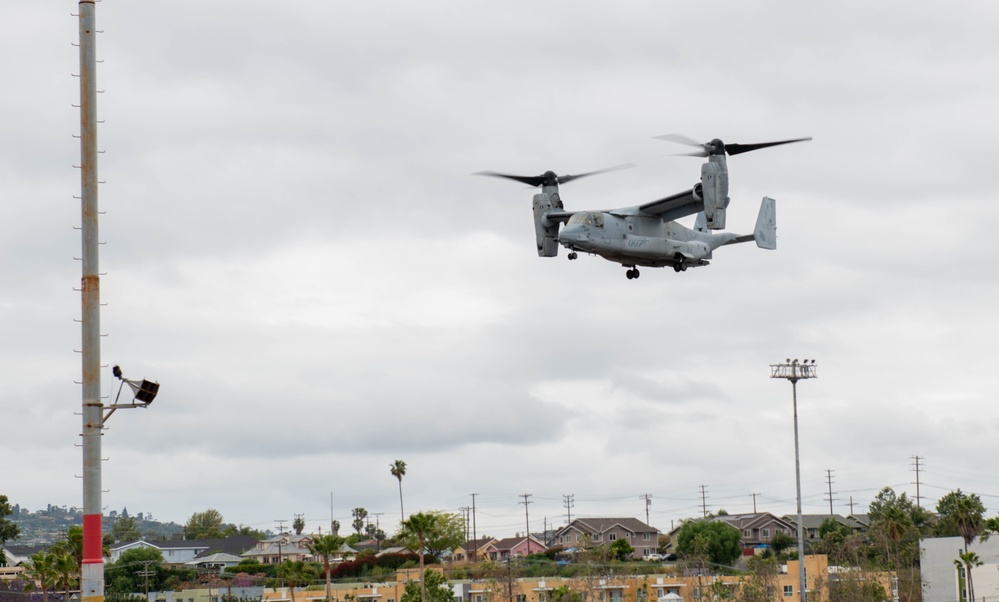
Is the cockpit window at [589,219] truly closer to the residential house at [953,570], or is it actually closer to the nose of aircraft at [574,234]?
the nose of aircraft at [574,234]

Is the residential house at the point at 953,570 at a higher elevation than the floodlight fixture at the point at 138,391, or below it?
below

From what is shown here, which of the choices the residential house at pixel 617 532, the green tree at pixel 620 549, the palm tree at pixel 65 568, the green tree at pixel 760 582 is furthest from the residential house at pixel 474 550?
the palm tree at pixel 65 568

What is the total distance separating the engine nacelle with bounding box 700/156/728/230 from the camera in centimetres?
4725

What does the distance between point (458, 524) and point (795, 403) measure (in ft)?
267

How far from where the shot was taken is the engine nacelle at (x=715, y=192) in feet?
155

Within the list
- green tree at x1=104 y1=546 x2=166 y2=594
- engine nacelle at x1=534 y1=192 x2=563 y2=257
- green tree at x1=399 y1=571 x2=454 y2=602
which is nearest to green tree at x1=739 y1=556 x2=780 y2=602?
green tree at x1=399 y1=571 x2=454 y2=602

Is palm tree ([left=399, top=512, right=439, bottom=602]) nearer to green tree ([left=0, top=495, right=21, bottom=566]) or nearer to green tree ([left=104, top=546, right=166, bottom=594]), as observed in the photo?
green tree ([left=104, top=546, right=166, bottom=594])

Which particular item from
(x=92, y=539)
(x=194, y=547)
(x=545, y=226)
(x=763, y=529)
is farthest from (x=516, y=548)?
(x=92, y=539)

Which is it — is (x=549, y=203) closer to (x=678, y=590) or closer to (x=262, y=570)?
(x=678, y=590)

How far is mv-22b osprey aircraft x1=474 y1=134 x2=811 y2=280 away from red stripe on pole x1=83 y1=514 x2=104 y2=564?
29778mm

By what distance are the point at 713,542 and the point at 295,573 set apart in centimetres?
5107

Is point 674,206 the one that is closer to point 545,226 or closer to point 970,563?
point 545,226

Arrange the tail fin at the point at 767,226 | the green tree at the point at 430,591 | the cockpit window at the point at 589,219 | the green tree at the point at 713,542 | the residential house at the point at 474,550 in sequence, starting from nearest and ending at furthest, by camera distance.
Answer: the cockpit window at the point at 589,219, the tail fin at the point at 767,226, the green tree at the point at 430,591, the green tree at the point at 713,542, the residential house at the point at 474,550

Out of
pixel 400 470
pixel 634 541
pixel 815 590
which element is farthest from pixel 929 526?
pixel 400 470
